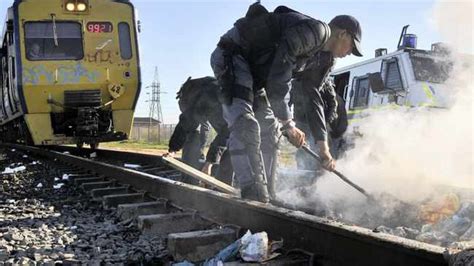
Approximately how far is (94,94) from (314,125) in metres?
6.76

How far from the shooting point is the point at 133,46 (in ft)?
34.4

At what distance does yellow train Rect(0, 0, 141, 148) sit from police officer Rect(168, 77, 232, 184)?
394 centimetres

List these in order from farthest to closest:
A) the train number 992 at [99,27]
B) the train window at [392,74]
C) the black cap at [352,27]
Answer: the train number 992 at [99,27] < the train window at [392,74] < the black cap at [352,27]

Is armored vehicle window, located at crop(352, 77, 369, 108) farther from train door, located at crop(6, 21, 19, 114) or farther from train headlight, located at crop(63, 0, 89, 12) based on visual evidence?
train door, located at crop(6, 21, 19, 114)

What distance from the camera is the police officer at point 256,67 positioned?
392cm

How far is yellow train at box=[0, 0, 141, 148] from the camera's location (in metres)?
9.78

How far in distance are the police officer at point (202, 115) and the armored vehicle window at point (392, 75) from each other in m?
2.87

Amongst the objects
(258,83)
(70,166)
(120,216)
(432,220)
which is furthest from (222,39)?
(70,166)

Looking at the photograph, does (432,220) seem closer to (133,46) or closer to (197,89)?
(197,89)

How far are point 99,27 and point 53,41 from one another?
93 centimetres

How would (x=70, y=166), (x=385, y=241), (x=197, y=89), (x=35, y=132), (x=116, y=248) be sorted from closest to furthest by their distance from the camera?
(x=385, y=241), (x=116, y=248), (x=197, y=89), (x=70, y=166), (x=35, y=132)

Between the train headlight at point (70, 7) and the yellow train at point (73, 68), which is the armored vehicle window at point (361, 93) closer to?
the yellow train at point (73, 68)

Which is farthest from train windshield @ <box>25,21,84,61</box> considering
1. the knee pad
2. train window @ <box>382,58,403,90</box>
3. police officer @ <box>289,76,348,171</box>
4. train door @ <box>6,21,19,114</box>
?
the knee pad

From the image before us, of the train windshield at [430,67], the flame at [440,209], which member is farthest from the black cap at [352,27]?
the train windshield at [430,67]
